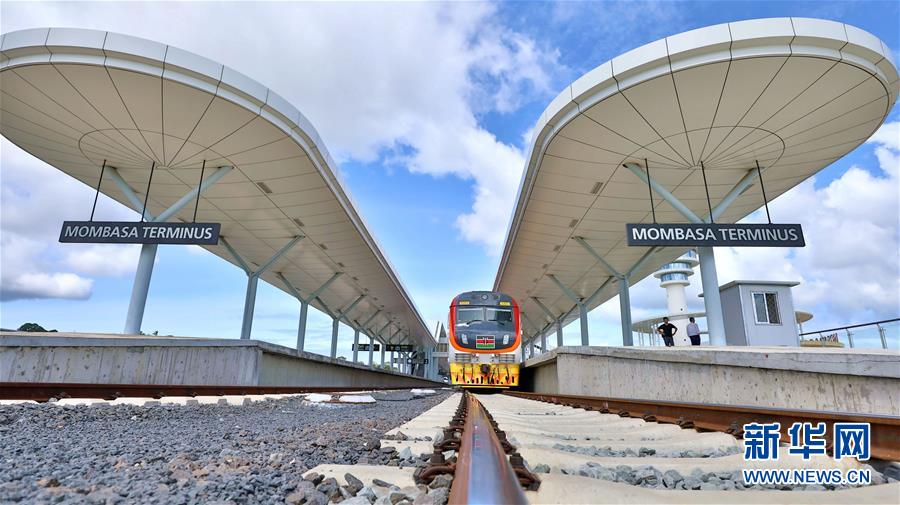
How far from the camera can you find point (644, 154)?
1248 centimetres

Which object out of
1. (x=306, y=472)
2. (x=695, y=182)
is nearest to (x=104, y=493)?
(x=306, y=472)

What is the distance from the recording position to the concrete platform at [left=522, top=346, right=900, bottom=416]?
4770mm

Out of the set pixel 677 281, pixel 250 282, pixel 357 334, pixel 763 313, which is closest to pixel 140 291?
pixel 250 282

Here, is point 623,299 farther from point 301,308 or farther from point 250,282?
point 301,308

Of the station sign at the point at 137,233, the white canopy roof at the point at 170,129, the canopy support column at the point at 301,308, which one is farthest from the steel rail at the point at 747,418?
the canopy support column at the point at 301,308

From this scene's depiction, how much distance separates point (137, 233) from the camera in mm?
11047

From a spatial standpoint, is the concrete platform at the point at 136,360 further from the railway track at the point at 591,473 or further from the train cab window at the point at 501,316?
the railway track at the point at 591,473

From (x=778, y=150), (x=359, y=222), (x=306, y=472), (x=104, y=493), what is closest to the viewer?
(x=104, y=493)

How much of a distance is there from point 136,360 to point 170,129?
20.7 feet

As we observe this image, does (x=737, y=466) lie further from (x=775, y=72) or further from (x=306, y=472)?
(x=775, y=72)

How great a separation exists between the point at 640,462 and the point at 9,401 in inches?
252

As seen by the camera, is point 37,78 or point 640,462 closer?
point 640,462

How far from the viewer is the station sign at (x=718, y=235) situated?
985 centimetres

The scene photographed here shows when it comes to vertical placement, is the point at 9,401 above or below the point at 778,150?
below
